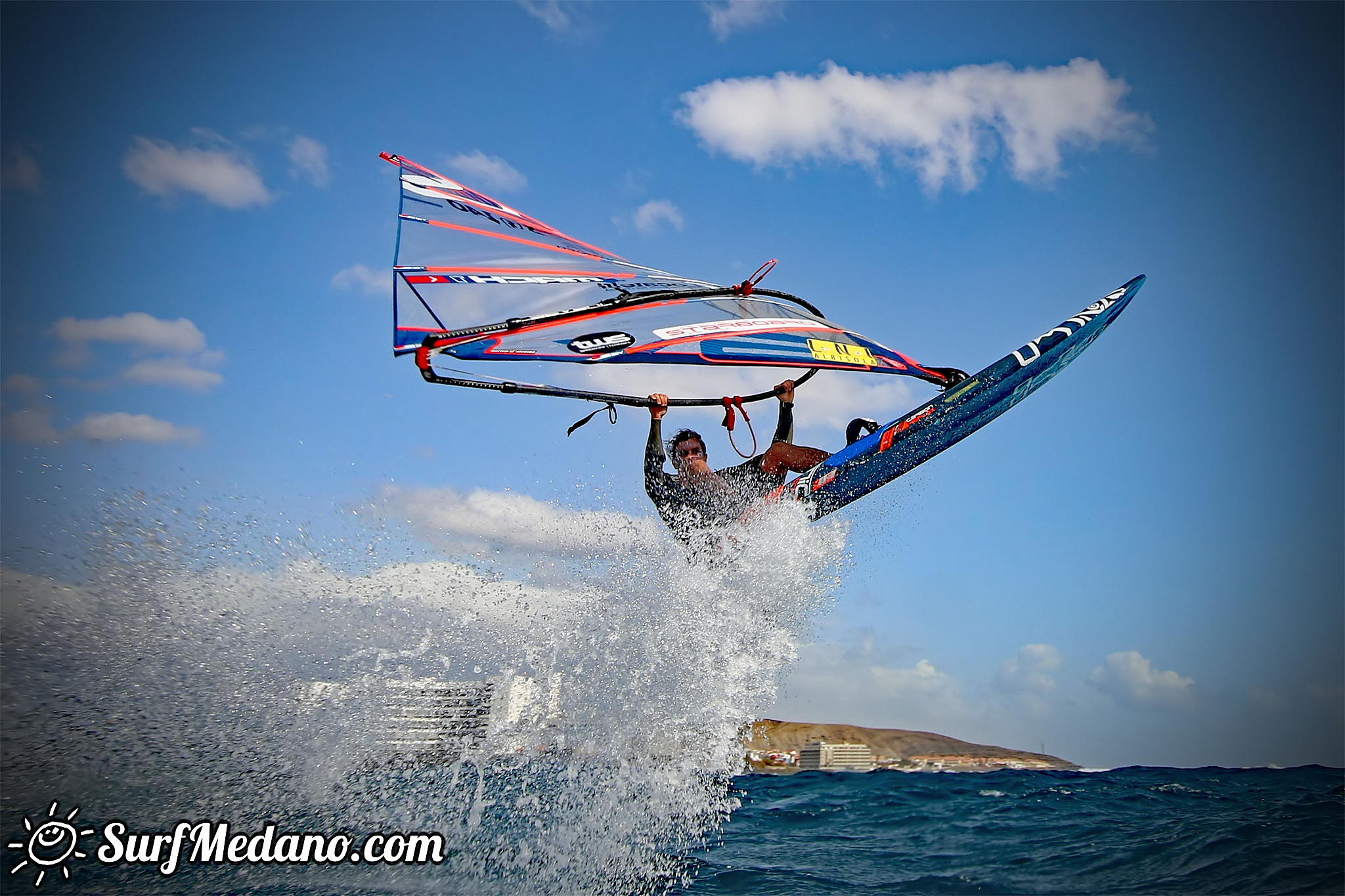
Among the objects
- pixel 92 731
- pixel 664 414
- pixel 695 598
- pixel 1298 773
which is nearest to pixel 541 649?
pixel 695 598

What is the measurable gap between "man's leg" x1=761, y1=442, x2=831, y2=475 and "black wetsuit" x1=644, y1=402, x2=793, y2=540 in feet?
0.14

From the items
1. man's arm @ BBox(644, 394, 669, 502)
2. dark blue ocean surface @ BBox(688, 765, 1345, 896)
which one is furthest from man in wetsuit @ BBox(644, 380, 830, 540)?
dark blue ocean surface @ BBox(688, 765, 1345, 896)

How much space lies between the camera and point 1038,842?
764 cm

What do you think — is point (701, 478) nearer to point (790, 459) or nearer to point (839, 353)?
point (790, 459)

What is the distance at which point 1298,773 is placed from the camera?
600 inches

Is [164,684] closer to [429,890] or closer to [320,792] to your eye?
[320,792]

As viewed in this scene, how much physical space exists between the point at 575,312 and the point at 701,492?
72.0 inches

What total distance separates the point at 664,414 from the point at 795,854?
431cm

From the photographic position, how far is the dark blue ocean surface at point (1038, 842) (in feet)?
20.1

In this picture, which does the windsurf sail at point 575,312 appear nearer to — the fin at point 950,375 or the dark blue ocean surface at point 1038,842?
the fin at point 950,375

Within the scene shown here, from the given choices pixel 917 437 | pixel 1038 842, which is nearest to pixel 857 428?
pixel 917 437

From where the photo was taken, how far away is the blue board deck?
6.73 m

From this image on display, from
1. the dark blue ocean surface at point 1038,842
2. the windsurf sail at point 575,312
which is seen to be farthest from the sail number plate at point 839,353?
the dark blue ocean surface at point 1038,842

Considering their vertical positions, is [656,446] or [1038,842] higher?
[656,446]
